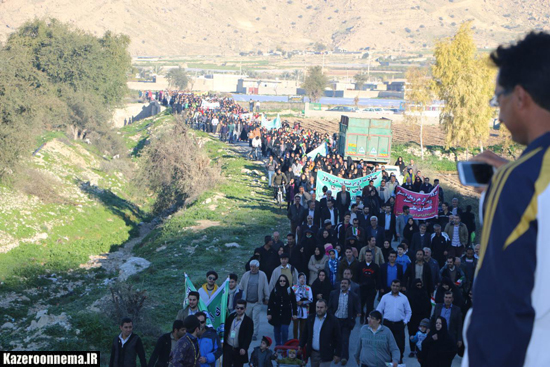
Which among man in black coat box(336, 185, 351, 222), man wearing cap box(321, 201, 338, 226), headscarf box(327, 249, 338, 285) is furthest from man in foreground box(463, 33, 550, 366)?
man in black coat box(336, 185, 351, 222)

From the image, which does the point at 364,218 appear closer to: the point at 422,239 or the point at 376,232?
the point at 376,232

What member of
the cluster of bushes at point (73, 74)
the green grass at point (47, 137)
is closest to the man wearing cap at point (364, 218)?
the green grass at point (47, 137)

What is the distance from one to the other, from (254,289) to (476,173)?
859cm

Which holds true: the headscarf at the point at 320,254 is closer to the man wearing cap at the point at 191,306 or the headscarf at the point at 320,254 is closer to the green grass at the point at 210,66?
the man wearing cap at the point at 191,306

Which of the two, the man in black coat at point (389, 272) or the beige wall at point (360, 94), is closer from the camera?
the man in black coat at point (389, 272)

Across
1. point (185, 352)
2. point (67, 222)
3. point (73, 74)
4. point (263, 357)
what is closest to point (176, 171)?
point (67, 222)

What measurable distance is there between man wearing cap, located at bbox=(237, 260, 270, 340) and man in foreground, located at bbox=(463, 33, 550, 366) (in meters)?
8.60

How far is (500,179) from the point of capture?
6.28ft

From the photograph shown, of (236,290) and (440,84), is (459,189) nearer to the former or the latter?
(440,84)

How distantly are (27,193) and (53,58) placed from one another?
26.0m

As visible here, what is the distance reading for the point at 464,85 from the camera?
42.5 metres

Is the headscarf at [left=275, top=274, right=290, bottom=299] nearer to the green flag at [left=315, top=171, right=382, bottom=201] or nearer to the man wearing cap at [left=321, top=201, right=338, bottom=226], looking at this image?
the man wearing cap at [left=321, top=201, right=338, bottom=226]

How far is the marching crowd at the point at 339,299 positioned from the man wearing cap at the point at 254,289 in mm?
16

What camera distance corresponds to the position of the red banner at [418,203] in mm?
17688
